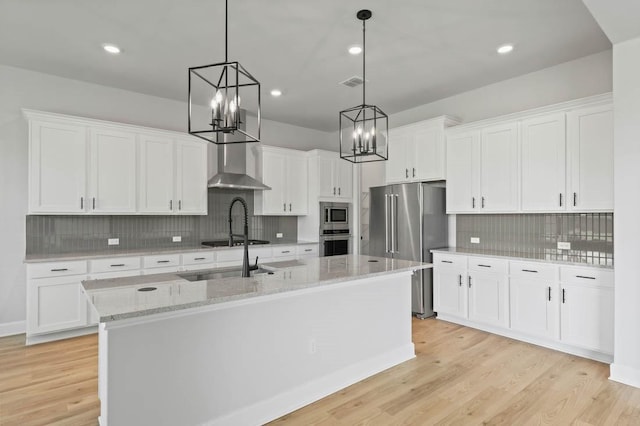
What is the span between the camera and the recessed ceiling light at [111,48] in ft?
11.3

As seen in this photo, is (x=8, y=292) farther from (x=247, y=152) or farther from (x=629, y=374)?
(x=629, y=374)

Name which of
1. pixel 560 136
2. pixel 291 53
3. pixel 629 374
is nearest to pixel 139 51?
pixel 291 53

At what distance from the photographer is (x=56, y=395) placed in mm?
2684

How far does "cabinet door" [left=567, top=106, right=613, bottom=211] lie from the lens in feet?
10.8

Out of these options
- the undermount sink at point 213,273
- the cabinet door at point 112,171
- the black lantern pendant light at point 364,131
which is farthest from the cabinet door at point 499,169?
the cabinet door at point 112,171

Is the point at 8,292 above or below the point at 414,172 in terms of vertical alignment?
below

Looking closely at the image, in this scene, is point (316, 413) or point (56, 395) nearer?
point (316, 413)

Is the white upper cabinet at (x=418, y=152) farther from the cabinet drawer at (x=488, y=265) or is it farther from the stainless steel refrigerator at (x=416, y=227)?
the cabinet drawer at (x=488, y=265)

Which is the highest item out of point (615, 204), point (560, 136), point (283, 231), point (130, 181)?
point (560, 136)

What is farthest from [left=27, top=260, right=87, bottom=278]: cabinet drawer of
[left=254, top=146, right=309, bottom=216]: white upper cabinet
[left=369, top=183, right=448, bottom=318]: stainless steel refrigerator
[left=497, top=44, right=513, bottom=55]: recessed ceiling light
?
[left=497, top=44, right=513, bottom=55]: recessed ceiling light

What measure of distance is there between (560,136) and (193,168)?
Answer: 14.3ft

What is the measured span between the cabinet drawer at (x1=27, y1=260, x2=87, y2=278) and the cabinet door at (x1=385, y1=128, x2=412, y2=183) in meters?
4.04

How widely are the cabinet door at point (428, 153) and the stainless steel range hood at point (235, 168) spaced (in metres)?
2.18

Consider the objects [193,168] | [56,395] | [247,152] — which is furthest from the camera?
[247,152]
